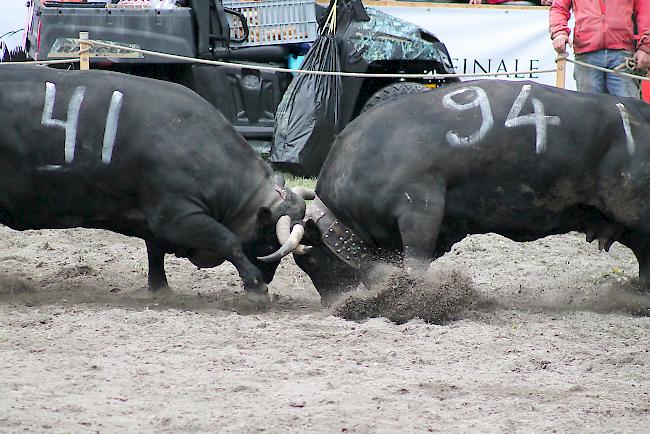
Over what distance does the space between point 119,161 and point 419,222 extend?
5.54ft

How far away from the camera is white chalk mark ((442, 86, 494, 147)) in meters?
6.31

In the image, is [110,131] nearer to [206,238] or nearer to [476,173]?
[206,238]

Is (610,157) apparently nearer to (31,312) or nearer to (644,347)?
(644,347)

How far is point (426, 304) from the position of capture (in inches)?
236

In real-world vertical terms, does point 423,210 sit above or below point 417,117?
below

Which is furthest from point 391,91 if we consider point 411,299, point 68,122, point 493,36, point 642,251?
point 411,299

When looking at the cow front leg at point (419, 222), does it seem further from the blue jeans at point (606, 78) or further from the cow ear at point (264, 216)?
the blue jeans at point (606, 78)

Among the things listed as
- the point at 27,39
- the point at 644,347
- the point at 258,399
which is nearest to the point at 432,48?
the point at 27,39

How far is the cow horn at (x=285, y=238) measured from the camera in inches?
254

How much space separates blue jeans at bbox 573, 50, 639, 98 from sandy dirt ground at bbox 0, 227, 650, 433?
57.8 inches

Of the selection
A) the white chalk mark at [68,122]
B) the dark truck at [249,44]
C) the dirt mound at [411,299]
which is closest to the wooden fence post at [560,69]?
the dark truck at [249,44]

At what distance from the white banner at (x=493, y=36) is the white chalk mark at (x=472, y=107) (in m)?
4.82

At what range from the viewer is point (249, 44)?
10266 millimetres

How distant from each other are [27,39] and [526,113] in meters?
5.01
